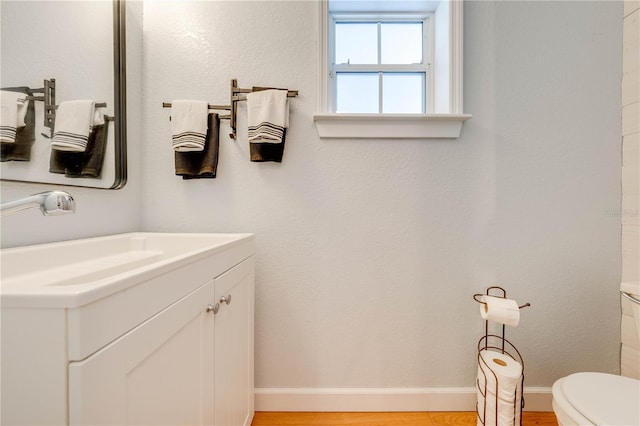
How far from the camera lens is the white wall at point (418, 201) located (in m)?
1.28

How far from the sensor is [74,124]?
937mm

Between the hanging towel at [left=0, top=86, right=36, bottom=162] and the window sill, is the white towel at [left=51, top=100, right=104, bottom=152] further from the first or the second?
the window sill

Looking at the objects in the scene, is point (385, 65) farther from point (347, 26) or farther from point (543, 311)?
point (543, 311)

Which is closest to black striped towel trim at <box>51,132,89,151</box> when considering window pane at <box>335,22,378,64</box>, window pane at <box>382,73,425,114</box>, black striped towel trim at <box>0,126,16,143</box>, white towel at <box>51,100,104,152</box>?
white towel at <box>51,100,104,152</box>

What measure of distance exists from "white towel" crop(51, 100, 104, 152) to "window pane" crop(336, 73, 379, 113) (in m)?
1.02

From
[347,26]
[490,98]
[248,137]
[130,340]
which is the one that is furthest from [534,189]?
[130,340]

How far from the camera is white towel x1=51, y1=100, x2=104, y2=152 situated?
0.88 m

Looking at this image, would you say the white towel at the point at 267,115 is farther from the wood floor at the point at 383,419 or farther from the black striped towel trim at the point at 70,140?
the wood floor at the point at 383,419

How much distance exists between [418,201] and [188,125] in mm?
1039

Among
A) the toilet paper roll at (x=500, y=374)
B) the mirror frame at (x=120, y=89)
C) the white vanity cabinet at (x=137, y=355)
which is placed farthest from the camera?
the mirror frame at (x=120, y=89)

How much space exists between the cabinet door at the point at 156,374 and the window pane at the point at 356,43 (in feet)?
4.14

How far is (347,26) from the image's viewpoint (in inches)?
57.3

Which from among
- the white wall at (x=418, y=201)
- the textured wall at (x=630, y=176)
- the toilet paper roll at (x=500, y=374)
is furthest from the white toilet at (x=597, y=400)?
the textured wall at (x=630, y=176)

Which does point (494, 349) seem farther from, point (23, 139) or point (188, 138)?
point (23, 139)
